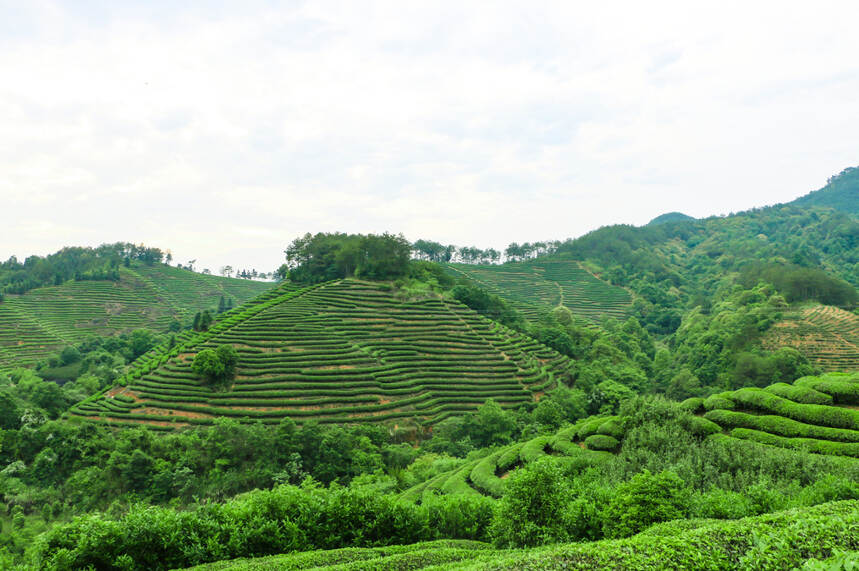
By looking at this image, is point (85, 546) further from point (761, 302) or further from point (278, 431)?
point (761, 302)

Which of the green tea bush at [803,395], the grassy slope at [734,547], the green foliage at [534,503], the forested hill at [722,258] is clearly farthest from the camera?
the forested hill at [722,258]

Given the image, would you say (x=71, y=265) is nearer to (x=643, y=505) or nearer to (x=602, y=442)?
(x=602, y=442)

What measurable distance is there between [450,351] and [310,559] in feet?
132

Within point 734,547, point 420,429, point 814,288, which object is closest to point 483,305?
point 420,429

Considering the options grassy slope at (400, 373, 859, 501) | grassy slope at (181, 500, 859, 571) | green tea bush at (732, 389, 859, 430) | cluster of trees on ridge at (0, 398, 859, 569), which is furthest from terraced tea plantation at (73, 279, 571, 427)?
grassy slope at (181, 500, 859, 571)

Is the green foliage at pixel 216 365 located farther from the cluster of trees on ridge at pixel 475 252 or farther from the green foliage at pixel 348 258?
the cluster of trees on ridge at pixel 475 252

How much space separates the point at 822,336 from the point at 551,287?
222 feet

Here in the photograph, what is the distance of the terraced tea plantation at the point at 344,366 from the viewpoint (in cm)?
3691

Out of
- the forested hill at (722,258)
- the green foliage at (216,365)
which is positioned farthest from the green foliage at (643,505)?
the forested hill at (722,258)

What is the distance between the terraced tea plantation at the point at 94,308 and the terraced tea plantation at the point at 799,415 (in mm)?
92550

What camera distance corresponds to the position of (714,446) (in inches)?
636

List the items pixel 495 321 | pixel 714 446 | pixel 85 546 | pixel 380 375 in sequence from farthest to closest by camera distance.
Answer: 1. pixel 495 321
2. pixel 380 375
3. pixel 714 446
4. pixel 85 546

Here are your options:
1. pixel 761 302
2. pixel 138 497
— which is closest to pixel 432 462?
pixel 138 497

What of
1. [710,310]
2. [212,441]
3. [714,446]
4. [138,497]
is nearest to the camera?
[714,446]
